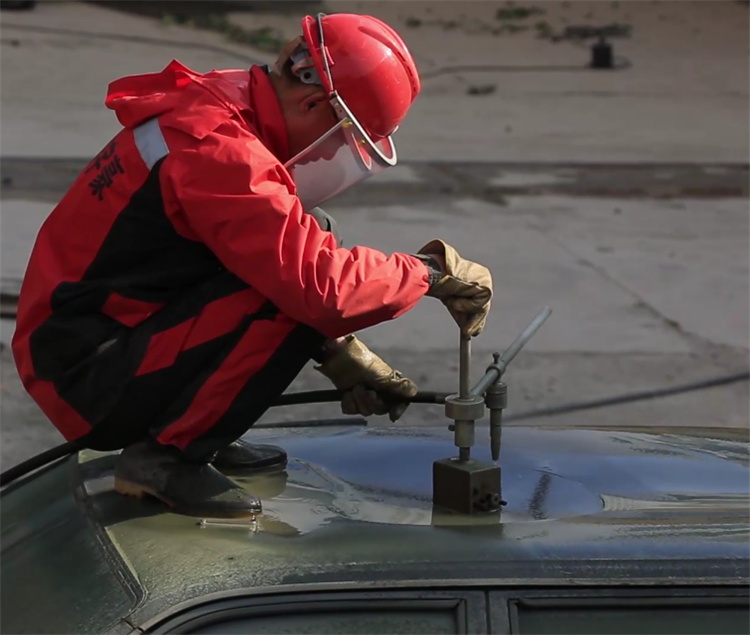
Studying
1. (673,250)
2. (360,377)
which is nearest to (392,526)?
(360,377)

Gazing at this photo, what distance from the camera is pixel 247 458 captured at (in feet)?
7.39

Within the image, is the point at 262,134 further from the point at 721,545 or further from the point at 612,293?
the point at 612,293

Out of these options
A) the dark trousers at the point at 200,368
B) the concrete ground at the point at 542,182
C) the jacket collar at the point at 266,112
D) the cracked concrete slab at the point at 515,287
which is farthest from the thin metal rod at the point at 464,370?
the cracked concrete slab at the point at 515,287

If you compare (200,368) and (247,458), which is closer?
(200,368)

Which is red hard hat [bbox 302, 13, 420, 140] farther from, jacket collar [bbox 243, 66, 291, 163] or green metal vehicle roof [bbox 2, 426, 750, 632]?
green metal vehicle roof [bbox 2, 426, 750, 632]

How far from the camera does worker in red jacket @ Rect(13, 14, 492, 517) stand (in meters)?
2.05

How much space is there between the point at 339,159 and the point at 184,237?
0.34 metres

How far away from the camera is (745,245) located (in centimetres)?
1030

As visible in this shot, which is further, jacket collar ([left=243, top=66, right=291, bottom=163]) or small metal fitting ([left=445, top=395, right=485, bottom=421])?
jacket collar ([left=243, top=66, right=291, bottom=163])

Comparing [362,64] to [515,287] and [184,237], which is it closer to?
[184,237]

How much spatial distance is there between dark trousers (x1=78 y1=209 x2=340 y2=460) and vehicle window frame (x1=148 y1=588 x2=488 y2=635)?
54 centimetres

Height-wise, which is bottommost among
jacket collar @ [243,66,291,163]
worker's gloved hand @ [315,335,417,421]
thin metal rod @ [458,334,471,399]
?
worker's gloved hand @ [315,335,417,421]

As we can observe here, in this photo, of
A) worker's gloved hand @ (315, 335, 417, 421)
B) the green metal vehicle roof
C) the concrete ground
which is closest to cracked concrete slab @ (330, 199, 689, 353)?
the concrete ground

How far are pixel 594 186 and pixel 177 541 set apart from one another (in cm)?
1134
